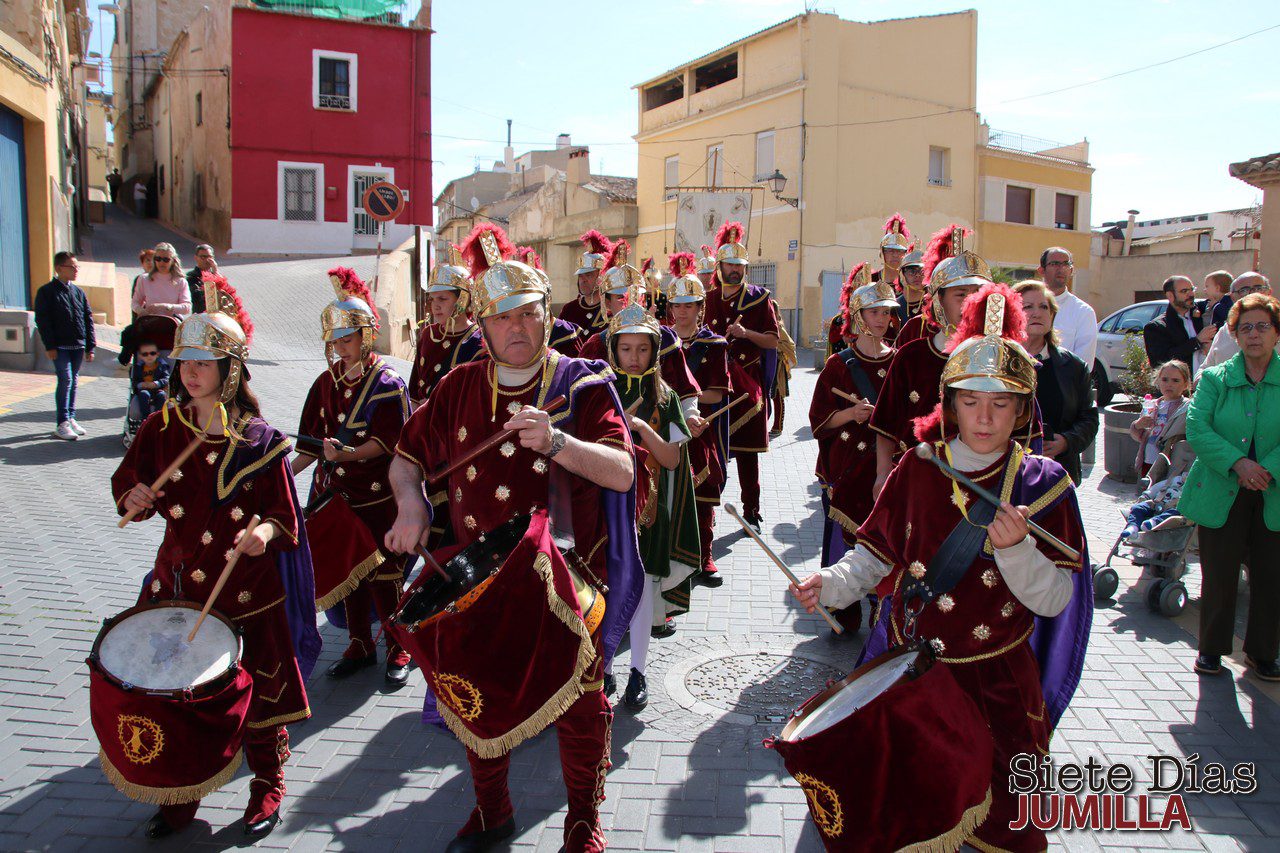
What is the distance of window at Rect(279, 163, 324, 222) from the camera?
32.7m

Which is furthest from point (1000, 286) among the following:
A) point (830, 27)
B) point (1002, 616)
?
point (830, 27)

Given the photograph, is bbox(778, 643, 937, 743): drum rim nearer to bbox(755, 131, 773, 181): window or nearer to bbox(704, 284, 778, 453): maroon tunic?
bbox(704, 284, 778, 453): maroon tunic

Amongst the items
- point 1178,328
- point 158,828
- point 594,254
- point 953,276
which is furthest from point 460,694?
point 1178,328

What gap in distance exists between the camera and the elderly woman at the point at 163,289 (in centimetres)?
1121

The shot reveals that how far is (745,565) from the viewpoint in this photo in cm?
787

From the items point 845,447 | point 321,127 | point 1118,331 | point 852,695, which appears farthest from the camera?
point 321,127

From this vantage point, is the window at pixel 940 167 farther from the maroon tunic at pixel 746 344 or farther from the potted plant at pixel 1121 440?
the maroon tunic at pixel 746 344

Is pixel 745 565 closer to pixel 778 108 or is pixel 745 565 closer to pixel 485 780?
pixel 485 780

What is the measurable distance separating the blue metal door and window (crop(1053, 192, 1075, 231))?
34.3 metres

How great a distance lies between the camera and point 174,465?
397cm

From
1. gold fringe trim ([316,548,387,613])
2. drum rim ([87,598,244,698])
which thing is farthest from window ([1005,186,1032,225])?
drum rim ([87,598,244,698])

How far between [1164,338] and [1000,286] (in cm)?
897

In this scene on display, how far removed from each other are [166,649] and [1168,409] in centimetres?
793

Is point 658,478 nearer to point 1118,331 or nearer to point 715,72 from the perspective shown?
point 1118,331
